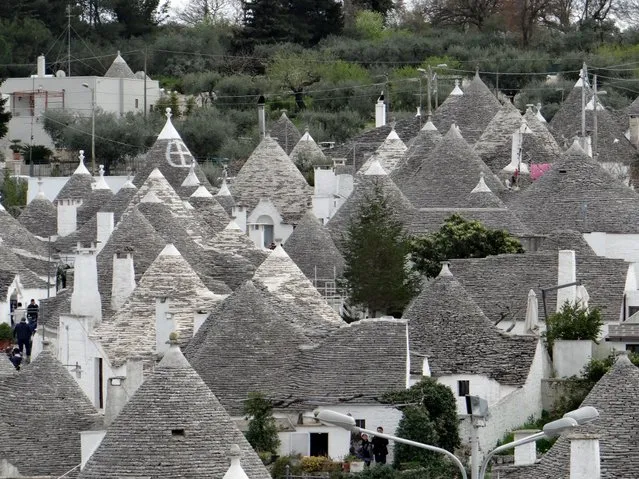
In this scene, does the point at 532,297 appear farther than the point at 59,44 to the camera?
No

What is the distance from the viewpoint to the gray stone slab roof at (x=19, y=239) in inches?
3011

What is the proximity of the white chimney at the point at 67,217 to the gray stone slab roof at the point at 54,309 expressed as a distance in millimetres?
20854

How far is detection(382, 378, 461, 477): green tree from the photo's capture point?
4338 cm

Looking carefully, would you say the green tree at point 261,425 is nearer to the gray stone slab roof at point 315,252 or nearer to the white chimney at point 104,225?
the gray stone slab roof at point 315,252

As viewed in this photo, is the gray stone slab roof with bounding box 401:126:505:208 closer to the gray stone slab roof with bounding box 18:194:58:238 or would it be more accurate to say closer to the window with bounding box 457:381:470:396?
the gray stone slab roof with bounding box 18:194:58:238

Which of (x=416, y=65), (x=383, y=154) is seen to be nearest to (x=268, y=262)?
(x=383, y=154)

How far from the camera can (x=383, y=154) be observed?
87.2 meters

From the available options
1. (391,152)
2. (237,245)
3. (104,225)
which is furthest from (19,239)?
(237,245)

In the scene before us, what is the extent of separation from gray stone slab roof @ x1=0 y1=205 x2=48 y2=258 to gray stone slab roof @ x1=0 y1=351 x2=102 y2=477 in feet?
114

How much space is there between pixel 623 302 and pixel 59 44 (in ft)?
280

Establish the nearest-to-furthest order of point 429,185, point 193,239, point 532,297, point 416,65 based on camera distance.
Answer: point 532,297 < point 193,239 < point 429,185 < point 416,65

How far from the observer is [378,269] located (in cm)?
6206

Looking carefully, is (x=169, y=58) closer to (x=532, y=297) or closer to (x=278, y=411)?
(x=532, y=297)

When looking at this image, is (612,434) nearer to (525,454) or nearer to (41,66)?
(525,454)
